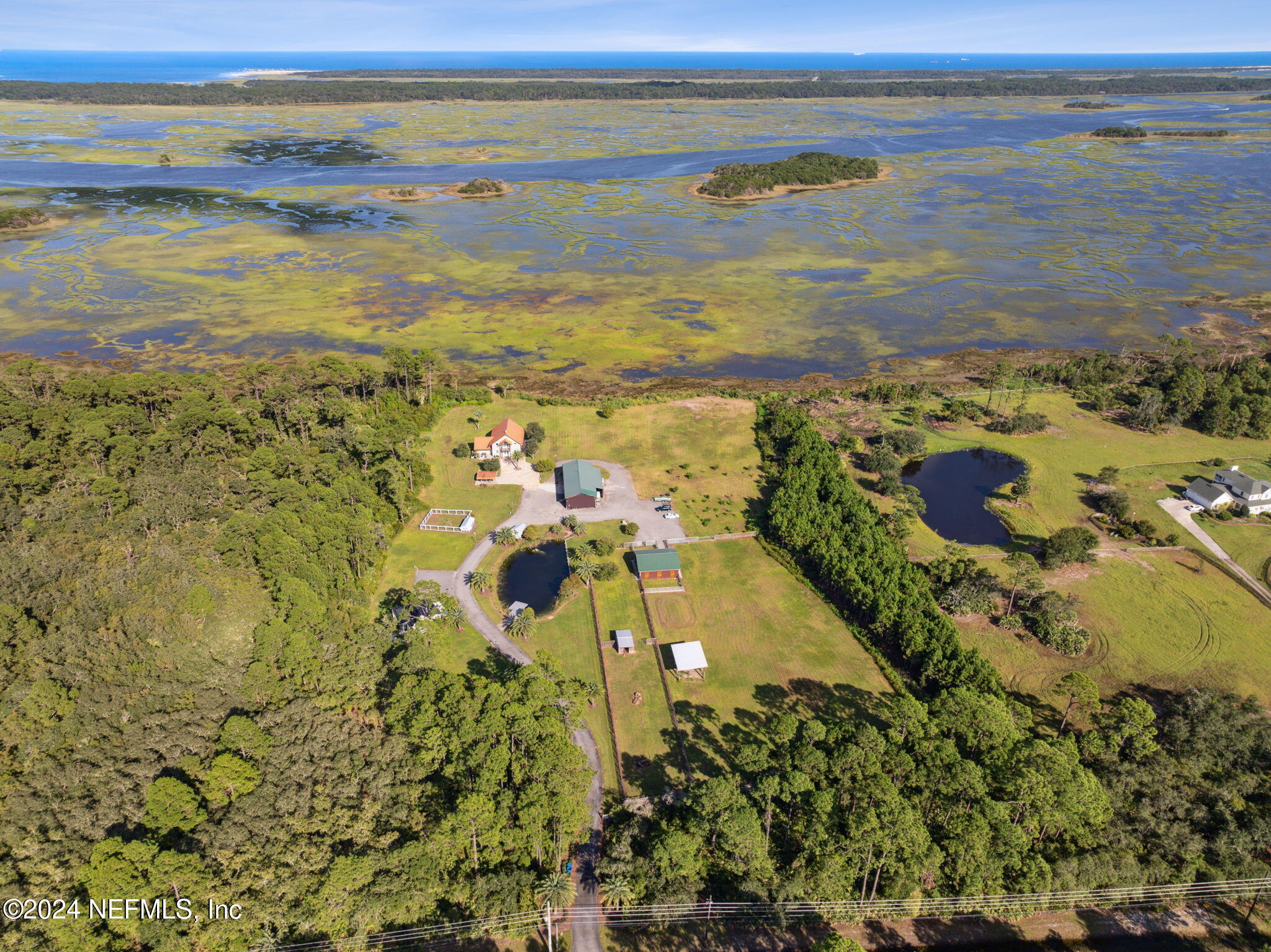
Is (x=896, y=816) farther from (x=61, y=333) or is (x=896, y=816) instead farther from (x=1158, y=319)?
(x=61, y=333)

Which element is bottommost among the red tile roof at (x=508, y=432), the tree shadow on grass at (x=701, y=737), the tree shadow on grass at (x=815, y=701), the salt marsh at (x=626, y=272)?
the tree shadow on grass at (x=701, y=737)

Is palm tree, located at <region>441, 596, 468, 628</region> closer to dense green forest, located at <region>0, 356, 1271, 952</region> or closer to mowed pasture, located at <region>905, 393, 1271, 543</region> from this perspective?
dense green forest, located at <region>0, 356, 1271, 952</region>

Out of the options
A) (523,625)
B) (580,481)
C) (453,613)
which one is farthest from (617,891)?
(580,481)

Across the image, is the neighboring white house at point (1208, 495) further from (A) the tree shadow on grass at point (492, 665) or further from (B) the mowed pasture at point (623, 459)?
(A) the tree shadow on grass at point (492, 665)

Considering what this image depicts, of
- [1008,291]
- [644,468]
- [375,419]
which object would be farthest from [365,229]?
[1008,291]

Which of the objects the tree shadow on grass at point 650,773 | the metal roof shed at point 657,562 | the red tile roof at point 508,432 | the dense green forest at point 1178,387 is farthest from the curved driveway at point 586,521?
the dense green forest at point 1178,387

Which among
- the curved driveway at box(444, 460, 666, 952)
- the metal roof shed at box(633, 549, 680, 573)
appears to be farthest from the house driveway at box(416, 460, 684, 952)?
the metal roof shed at box(633, 549, 680, 573)
